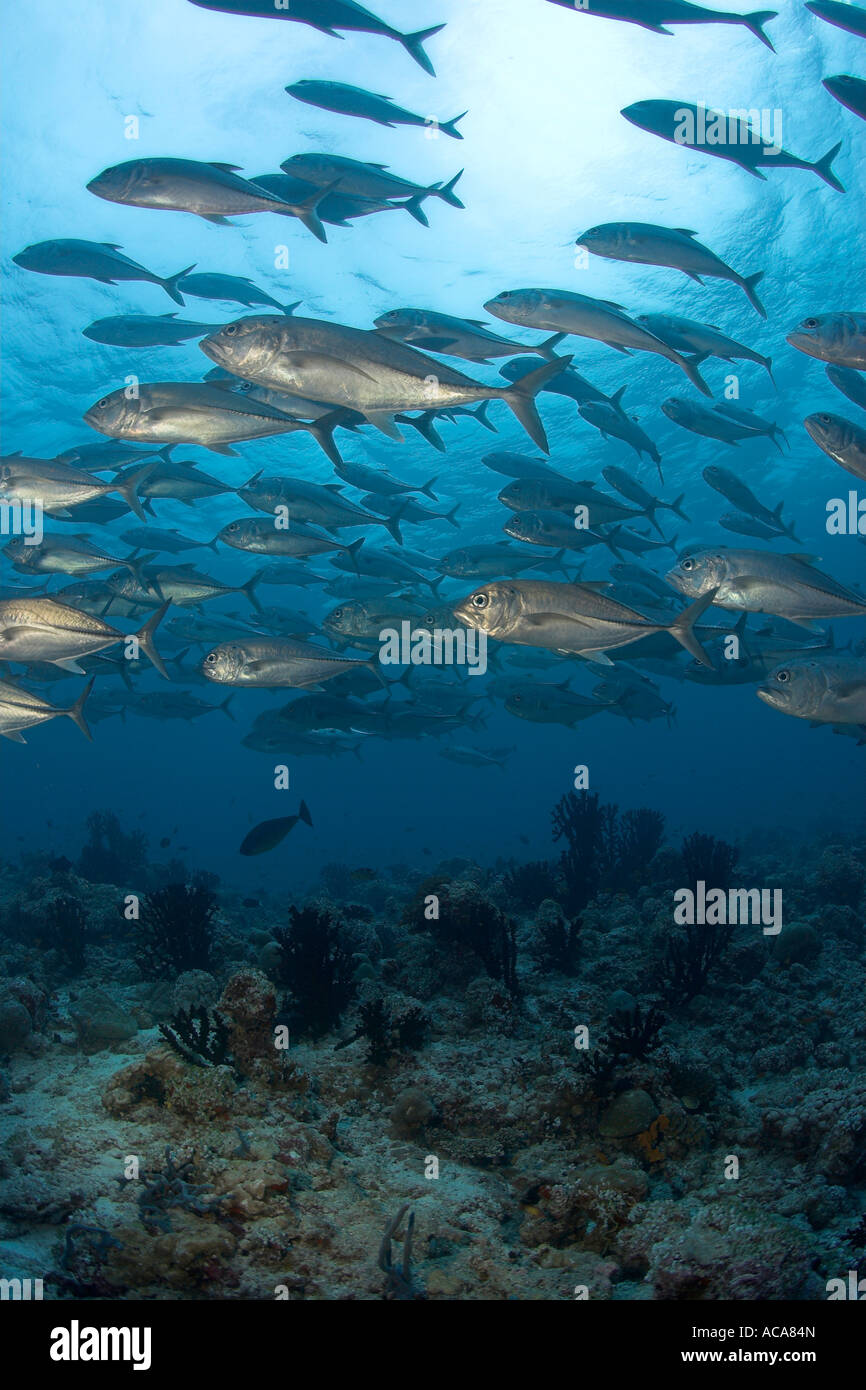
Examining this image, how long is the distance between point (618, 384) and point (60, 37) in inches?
641

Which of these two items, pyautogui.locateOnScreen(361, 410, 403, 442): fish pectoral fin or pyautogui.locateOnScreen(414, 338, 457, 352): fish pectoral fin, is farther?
pyautogui.locateOnScreen(414, 338, 457, 352): fish pectoral fin

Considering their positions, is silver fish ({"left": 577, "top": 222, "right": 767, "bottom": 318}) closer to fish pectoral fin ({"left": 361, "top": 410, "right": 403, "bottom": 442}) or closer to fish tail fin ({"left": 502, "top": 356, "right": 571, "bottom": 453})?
fish tail fin ({"left": 502, "top": 356, "right": 571, "bottom": 453})

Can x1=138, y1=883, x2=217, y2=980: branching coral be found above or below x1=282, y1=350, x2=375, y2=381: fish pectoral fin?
below

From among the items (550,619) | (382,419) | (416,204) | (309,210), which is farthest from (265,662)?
(416,204)

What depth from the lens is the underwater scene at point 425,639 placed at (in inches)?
154

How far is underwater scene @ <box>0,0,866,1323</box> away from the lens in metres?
3.92

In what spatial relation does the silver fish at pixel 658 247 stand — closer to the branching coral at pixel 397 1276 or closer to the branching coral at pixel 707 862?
the branching coral at pixel 397 1276

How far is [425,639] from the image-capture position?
7699 mm

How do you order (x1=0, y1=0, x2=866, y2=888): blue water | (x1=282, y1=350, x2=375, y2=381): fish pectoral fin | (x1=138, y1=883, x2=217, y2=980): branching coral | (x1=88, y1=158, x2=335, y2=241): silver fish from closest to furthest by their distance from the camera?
(x1=282, y1=350, x2=375, y2=381): fish pectoral fin
(x1=88, y1=158, x2=335, y2=241): silver fish
(x1=138, y1=883, x2=217, y2=980): branching coral
(x1=0, y1=0, x2=866, y2=888): blue water

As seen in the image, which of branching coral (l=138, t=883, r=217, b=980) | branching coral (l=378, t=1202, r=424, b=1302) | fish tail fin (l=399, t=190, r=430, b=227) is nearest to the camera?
branching coral (l=378, t=1202, r=424, b=1302)

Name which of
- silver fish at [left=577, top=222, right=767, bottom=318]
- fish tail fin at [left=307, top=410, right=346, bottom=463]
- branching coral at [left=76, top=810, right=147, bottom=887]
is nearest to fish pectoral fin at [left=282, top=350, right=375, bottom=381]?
fish tail fin at [left=307, top=410, right=346, bottom=463]

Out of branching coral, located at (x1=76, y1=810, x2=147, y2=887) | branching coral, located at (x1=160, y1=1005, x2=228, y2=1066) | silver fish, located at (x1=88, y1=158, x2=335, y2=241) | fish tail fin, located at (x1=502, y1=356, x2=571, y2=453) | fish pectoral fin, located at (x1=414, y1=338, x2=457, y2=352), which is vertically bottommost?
branching coral, located at (x1=160, y1=1005, x2=228, y2=1066)

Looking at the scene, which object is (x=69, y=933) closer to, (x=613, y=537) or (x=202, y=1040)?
(x=202, y=1040)
